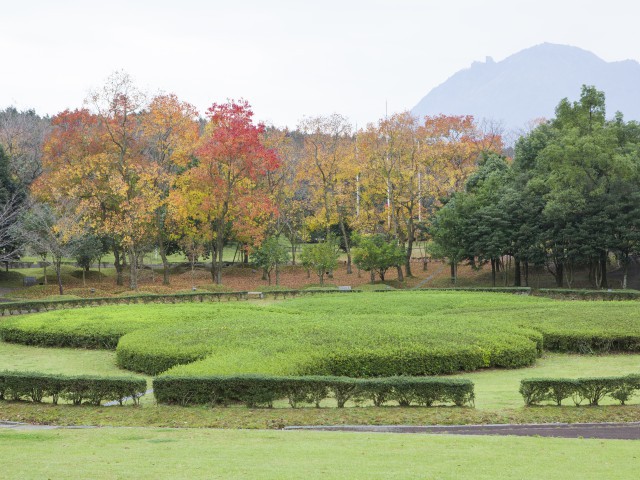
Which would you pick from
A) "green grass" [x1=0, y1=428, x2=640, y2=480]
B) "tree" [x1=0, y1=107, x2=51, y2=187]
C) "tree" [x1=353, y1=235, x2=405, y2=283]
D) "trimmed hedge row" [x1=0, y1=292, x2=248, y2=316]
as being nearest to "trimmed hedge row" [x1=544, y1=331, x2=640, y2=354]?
"green grass" [x1=0, y1=428, x2=640, y2=480]

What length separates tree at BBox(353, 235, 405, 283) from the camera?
46.6 metres

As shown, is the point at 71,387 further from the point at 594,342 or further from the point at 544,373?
the point at 594,342

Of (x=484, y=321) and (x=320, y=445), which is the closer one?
(x=320, y=445)

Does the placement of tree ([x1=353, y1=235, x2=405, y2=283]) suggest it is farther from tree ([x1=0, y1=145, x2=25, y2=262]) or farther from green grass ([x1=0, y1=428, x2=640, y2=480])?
green grass ([x1=0, y1=428, x2=640, y2=480])

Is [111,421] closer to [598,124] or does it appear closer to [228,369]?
[228,369]

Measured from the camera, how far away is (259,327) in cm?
2183

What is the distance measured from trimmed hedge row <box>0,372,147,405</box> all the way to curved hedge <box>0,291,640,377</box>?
→ 146 centimetres

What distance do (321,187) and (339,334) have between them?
35.2 meters

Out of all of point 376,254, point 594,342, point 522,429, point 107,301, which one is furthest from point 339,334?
point 376,254

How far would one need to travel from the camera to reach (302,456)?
31.2ft

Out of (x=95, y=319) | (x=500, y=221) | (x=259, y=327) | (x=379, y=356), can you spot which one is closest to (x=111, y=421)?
(x=379, y=356)

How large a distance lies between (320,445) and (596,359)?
13350 millimetres

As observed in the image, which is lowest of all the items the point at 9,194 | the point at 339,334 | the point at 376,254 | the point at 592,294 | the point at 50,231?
the point at 339,334

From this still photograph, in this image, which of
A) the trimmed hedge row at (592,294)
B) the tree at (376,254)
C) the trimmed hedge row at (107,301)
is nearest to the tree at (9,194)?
the trimmed hedge row at (107,301)
